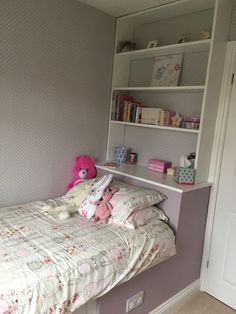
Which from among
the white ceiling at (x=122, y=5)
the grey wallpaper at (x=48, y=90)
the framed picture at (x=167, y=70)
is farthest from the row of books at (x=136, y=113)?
the white ceiling at (x=122, y=5)

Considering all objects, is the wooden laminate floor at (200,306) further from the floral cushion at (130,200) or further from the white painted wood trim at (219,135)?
the floral cushion at (130,200)

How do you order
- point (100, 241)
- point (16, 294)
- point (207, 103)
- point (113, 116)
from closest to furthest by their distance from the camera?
point (16, 294), point (100, 241), point (207, 103), point (113, 116)

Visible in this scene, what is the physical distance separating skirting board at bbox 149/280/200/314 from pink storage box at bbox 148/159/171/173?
1001 mm

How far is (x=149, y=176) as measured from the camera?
7.58 ft

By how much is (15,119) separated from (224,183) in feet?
5.64

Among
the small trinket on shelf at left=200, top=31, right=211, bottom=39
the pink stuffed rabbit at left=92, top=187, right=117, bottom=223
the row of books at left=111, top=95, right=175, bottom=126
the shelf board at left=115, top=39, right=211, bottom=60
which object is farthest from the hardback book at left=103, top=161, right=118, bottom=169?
the small trinket on shelf at left=200, top=31, right=211, bottom=39

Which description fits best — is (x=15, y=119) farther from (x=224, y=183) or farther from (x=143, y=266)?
(x=224, y=183)

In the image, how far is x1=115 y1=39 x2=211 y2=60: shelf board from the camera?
2.13m

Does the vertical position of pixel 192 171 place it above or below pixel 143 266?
above

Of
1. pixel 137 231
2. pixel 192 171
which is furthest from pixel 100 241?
pixel 192 171

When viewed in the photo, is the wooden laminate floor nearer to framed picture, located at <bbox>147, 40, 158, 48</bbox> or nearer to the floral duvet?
the floral duvet

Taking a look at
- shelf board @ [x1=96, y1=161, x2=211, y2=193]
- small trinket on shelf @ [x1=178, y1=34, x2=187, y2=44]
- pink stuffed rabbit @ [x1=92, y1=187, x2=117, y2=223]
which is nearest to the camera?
pink stuffed rabbit @ [x1=92, y1=187, x2=117, y2=223]

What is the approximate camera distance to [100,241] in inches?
65.6

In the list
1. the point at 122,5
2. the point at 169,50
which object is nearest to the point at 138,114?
the point at 169,50
